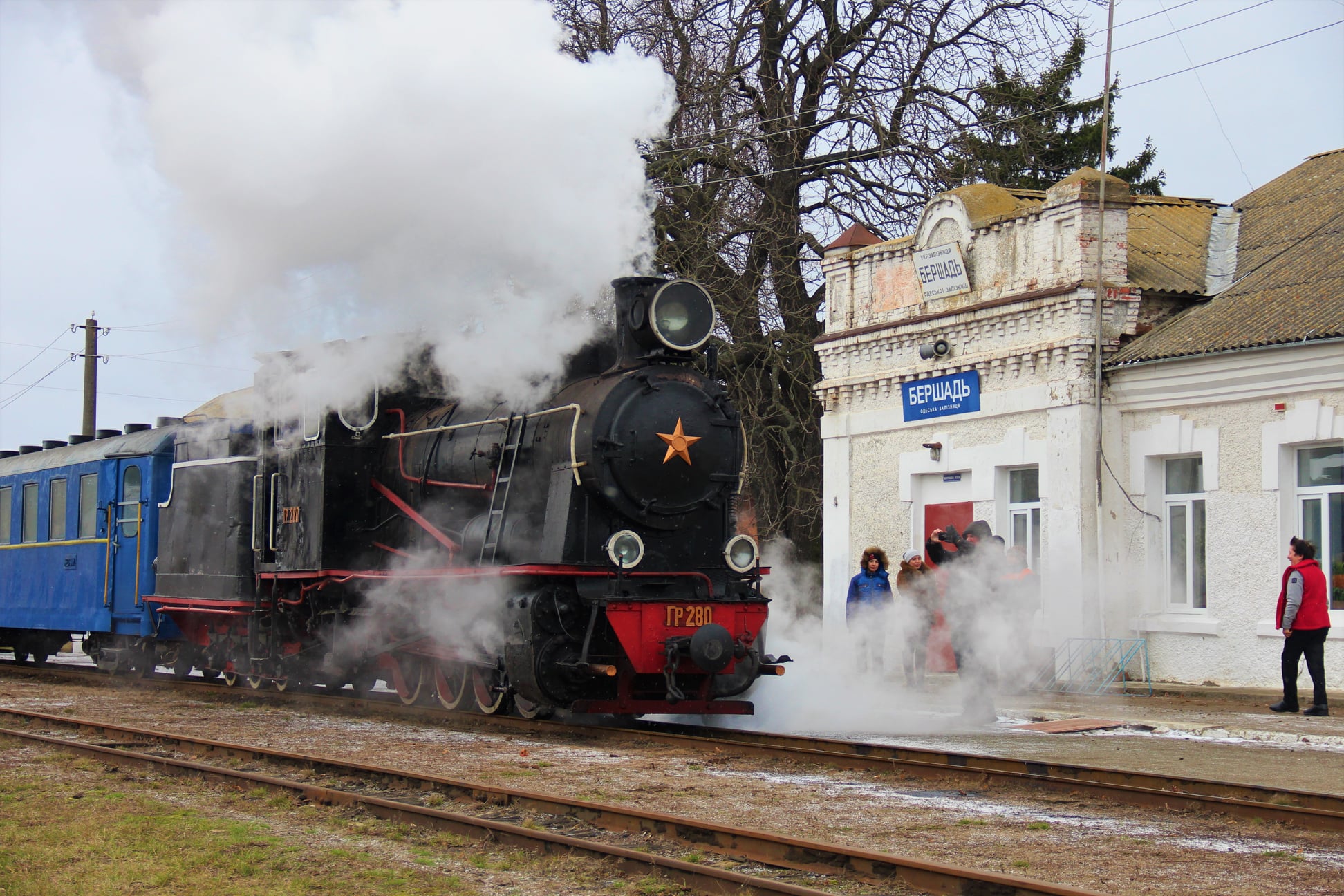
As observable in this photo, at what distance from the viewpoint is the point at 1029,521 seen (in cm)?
1591

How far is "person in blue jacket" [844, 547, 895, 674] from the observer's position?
531 inches

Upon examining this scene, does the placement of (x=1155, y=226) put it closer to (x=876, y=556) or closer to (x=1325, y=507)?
(x=1325, y=507)

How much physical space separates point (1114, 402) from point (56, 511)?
41.2 feet

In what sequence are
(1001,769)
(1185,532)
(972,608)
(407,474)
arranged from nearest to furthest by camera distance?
(1001,769) < (407,474) < (972,608) < (1185,532)

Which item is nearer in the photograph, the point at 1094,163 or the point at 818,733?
the point at 818,733

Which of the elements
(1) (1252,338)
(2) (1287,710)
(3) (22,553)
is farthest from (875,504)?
(3) (22,553)

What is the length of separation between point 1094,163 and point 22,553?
20.8 metres

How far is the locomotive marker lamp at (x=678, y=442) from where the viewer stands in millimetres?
10008

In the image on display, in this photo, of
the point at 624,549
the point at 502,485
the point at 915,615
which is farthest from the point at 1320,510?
the point at 502,485

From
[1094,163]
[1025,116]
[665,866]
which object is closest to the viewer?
[665,866]

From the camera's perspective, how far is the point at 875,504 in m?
17.7

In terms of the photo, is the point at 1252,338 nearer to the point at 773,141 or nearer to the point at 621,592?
the point at 621,592

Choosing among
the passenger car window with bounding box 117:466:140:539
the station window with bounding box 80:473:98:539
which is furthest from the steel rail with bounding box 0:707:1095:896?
the station window with bounding box 80:473:98:539

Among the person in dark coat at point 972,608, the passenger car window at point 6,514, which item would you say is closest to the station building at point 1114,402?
the person in dark coat at point 972,608
